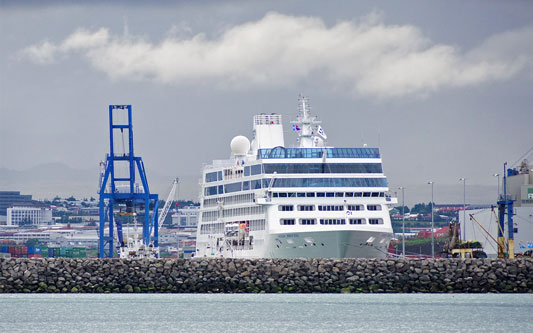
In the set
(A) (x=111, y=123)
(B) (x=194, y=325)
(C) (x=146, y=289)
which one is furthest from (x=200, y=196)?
(B) (x=194, y=325)

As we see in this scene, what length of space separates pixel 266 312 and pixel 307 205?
2832 cm

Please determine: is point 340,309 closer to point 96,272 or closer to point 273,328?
point 273,328

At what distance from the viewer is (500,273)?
58.5 meters

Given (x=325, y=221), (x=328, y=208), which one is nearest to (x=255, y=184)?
(x=328, y=208)

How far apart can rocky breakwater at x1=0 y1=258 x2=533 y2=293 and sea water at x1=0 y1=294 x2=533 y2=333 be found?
50 centimetres

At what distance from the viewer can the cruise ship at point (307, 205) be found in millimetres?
78875

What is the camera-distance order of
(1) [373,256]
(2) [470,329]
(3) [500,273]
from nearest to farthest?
(2) [470,329]
(3) [500,273]
(1) [373,256]

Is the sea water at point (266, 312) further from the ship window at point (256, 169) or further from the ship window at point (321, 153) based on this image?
the ship window at point (321, 153)

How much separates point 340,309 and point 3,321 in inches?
553

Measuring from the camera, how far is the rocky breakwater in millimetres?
58656

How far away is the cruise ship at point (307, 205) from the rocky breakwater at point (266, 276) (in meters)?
18.6

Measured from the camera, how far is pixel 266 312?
52.8 metres

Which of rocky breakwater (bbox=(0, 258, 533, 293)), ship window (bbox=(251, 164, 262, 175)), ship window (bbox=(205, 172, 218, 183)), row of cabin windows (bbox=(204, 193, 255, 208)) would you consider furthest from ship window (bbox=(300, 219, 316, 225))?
rocky breakwater (bbox=(0, 258, 533, 293))

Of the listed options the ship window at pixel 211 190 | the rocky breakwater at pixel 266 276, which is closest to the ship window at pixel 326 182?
the ship window at pixel 211 190
